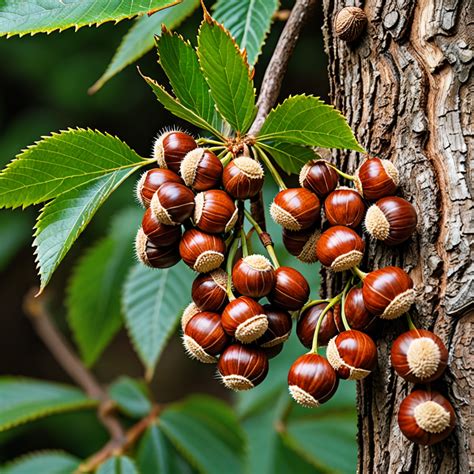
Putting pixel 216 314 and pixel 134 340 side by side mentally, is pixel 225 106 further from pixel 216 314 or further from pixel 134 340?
pixel 134 340

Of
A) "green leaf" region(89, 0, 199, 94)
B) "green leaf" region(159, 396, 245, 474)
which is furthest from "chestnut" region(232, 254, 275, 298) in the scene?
"green leaf" region(159, 396, 245, 474)

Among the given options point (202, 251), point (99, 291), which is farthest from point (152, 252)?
point (99, 291)

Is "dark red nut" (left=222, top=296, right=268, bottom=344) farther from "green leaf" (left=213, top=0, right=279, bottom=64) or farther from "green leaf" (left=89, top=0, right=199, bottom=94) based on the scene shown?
"green leaf" (left=89, top=0, right=199, bottom=94)

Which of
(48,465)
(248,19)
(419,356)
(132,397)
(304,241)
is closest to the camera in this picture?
(419,356)

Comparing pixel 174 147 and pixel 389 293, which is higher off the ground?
pixel 174 147

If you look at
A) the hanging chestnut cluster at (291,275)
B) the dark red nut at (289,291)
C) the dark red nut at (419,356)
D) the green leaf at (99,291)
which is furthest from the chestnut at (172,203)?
the green leaf at (99,291)

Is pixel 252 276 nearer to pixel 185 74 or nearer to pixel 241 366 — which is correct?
pixel 241 366

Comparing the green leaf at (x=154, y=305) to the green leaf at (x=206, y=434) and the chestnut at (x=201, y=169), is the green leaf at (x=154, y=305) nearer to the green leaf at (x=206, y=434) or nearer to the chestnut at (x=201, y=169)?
the green leaf at (x=206, y=434)
